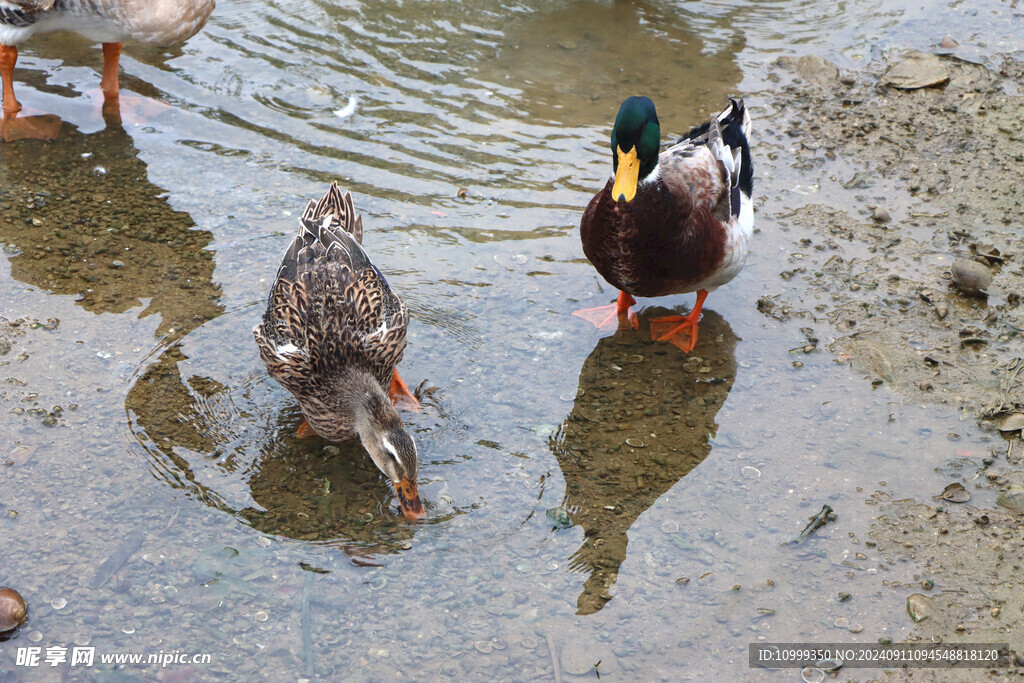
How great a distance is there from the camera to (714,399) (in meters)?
4.96

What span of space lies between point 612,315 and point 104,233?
11.3ft

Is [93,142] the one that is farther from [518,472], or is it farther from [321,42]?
[518,472]

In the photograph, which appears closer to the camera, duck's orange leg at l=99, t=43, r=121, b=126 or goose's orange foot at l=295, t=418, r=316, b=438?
goose's orange foot at l=295, t=418, r=316, b=438

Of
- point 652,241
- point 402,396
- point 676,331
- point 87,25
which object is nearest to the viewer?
point 402,396

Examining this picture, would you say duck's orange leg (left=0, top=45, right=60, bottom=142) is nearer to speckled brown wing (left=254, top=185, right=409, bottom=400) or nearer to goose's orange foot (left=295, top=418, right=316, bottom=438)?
speckled brown wing (left=254, top=185, right=409, bottom=400)

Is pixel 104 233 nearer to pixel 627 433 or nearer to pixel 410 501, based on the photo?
pixel 410 501

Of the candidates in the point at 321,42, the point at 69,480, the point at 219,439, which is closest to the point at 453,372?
the point at 219,439

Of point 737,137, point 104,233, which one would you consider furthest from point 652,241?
point 104,233

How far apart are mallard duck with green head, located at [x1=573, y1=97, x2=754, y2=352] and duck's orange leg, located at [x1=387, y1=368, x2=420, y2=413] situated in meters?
1.31

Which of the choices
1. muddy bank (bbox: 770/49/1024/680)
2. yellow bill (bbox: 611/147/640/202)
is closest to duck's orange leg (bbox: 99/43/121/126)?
yellow bill (bbox: 611/147/640/202)

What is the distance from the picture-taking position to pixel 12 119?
679 centimetres

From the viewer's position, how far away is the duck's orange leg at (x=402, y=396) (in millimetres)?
4801

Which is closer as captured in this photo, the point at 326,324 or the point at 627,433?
the point at 326,324

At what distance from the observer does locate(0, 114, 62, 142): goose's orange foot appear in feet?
22.2
